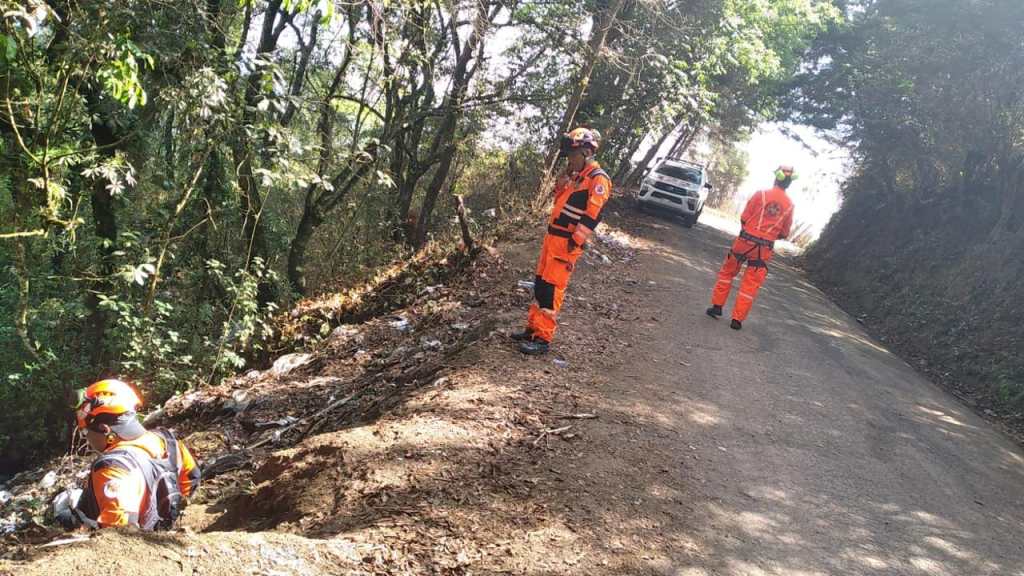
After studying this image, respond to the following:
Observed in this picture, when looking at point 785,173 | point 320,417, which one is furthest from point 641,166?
point 320,417

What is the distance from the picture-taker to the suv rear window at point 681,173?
18.2 meters

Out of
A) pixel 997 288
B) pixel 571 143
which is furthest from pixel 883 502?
pixel 997 288

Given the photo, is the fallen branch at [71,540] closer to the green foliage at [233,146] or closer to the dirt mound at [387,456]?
the dirt mound at [387,456]

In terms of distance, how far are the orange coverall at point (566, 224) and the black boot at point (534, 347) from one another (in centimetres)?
27

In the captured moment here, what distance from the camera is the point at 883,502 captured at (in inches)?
176

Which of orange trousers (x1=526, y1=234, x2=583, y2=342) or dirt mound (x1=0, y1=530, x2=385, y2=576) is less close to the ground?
orange trousers (x1=526, y1=234, x2=583, y2=342)

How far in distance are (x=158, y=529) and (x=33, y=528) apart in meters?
1.95

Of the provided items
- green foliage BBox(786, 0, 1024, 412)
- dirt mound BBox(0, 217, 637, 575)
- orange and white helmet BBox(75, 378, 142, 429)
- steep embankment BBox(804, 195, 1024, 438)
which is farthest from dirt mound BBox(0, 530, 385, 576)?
green foliage BBox(786, 0, 1024, 412)

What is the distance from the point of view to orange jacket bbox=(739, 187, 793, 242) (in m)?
7.75

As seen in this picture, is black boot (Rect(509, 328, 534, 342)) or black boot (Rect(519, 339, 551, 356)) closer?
black boot (Rect(519, 339, 551, 356))

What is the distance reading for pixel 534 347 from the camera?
584cm

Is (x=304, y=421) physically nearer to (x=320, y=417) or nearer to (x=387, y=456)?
(x=320, y=417)

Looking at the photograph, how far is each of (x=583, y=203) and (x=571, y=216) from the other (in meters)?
0.15

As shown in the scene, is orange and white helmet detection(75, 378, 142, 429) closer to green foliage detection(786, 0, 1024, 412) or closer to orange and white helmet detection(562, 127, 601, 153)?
orange and white helmet detection(562, 127, 601, 153)
